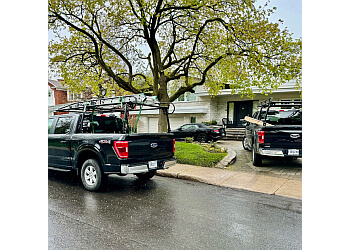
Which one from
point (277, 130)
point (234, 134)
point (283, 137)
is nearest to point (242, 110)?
point (234, 134)

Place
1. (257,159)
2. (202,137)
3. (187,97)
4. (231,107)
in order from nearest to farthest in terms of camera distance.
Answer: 1. (257,159)
2. (231,107)
3. (202,137)
4. (187,97)

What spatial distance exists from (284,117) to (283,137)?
814 mm

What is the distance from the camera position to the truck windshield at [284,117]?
5604 millimetres

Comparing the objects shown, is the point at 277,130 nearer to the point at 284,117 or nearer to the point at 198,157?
the point at 284,117

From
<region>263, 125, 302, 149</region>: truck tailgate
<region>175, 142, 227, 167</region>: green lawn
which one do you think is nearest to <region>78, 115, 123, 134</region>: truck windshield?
<region>175, 142, 227, 167</region>: green lawn

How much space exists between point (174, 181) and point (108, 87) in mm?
5549

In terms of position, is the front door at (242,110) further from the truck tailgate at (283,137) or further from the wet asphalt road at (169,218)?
the wet asphalt road at (169,218)

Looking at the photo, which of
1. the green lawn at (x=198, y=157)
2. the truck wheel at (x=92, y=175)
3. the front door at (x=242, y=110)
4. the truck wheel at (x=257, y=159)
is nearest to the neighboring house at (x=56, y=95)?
the truck wheel at (x=92, y=175)

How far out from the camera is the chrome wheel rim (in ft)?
14.6

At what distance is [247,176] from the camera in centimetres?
549

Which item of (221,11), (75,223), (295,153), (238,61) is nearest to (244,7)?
(221,11)
